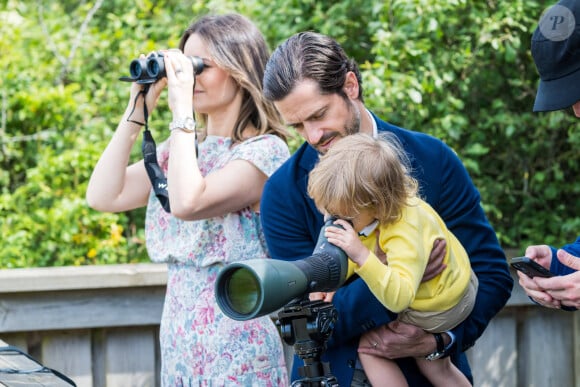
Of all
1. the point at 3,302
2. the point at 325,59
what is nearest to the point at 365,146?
the point at 325,59

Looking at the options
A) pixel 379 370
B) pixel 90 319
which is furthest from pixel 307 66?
pixel 90 319

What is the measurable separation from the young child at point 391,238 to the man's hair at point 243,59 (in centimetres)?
68

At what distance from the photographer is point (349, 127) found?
2.60 metres

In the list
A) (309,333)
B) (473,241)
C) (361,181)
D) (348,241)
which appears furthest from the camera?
(473,241)

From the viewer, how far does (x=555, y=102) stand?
240cm

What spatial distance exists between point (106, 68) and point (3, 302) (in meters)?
3.54

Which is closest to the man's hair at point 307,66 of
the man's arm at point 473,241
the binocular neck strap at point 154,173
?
the man's arm at point 473,241

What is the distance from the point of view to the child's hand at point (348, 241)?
220cm

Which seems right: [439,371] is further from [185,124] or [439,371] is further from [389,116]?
[389,116]

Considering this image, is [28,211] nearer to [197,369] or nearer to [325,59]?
[197,369]

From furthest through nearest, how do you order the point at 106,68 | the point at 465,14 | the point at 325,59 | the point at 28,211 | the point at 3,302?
1. the point at 106,68
2. the point at 28,211
3. the point at 465,14
4. the point at 3,302
5. the point at 325,59

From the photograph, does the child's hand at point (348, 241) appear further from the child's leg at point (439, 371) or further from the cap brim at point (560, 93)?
the cap brim at point (560, 93)

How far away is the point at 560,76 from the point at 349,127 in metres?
0.58

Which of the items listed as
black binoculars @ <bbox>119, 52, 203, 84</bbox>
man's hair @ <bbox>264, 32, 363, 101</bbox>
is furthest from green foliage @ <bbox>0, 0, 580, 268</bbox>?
man's hair @ <bbox>264, 32, 363, 101</bbox>
